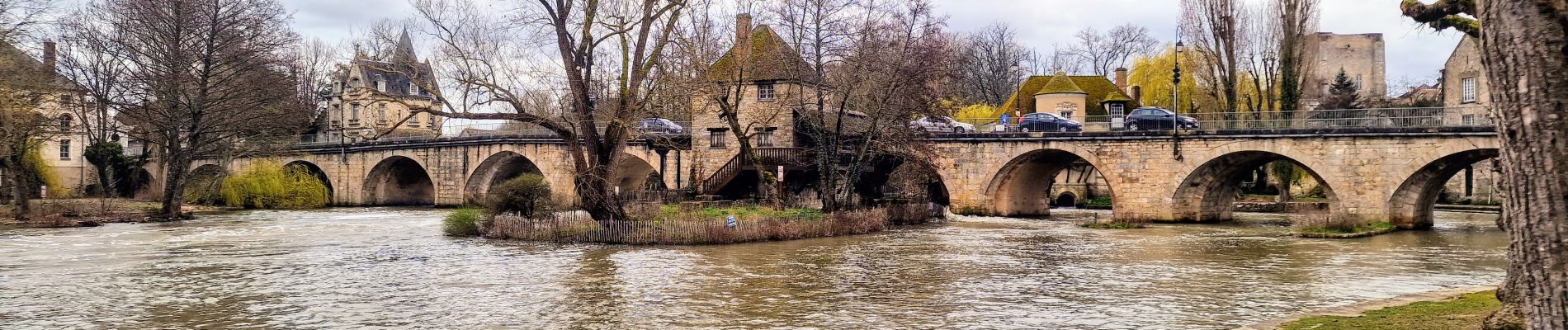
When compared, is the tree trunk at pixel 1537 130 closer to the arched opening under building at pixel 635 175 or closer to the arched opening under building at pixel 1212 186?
the arched opening under building at pixel 1212 186

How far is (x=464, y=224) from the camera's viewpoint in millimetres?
27578

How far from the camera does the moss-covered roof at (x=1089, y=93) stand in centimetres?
4891

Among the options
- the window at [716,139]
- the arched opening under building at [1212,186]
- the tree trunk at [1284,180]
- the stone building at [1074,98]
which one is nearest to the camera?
the arched opening under building at [1212,186]

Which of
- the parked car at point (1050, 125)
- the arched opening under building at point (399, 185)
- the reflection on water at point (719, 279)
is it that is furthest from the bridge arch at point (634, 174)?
the reflection on water at point (719, 279)

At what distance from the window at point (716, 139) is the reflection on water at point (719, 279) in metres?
10.5

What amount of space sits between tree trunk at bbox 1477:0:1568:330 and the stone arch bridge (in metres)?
25.7

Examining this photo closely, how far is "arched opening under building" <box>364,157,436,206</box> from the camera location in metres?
51.4

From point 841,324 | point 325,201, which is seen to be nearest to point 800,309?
point 841,324

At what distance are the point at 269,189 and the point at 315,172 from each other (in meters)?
9.83

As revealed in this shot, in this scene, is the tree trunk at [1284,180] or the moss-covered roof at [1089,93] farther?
the moss-covered roof at [1089,93]

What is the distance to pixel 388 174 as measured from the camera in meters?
52.9

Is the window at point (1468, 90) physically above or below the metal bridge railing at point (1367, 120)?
above

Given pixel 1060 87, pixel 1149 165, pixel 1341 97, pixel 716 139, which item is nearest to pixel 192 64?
pixel 716 139

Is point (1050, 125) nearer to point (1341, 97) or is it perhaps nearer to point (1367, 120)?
point (1367, 120)
